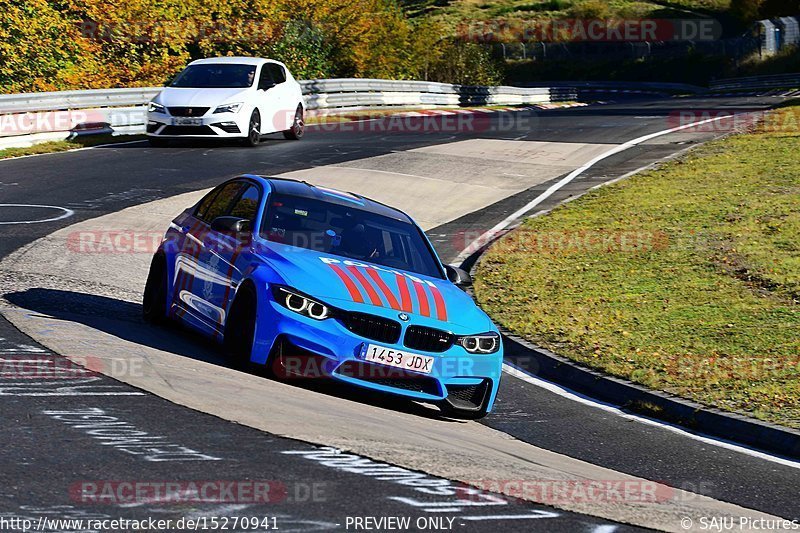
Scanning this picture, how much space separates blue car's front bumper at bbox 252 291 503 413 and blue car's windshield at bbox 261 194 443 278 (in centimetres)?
120

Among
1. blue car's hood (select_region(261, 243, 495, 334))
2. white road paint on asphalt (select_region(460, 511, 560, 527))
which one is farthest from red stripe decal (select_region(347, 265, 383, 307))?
white road paint on asphalt (select_region(460, 511, 560, 527))

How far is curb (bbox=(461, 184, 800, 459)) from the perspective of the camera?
30.1ft

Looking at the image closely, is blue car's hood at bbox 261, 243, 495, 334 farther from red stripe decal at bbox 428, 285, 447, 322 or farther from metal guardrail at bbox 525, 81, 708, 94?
metal guardrail at bbox 525, 81, 708, 94

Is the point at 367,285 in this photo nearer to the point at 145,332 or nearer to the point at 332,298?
the point at 332,298

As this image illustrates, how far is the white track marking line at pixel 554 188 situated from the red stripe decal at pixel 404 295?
717 cm

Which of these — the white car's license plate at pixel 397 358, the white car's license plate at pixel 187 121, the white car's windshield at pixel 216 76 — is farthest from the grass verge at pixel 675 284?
the white car's windshield at pixel 216 76

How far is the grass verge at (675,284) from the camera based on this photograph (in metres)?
11.0

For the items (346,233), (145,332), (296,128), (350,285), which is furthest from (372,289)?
(296,128)

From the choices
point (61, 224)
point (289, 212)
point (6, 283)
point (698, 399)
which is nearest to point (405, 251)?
point (289, 212)

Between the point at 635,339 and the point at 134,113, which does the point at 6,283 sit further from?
the point at 134,113

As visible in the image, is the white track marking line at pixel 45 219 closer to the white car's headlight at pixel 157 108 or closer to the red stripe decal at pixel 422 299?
the white car's headlight at pixel 157 108

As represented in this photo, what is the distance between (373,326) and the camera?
28.6 feet

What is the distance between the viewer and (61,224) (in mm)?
16000

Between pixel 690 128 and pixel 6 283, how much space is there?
77.9 feet
